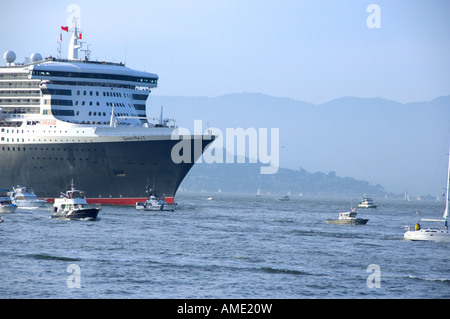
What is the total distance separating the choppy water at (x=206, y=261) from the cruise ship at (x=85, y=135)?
17.4 m

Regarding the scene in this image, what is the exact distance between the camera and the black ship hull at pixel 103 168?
90562 millimetres

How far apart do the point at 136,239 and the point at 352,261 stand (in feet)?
55.9

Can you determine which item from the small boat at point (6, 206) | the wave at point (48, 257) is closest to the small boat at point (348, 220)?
the small boat at point (6, 206)

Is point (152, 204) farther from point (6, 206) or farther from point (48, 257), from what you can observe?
point (48, 257)

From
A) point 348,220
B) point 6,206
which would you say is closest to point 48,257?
point 6,206

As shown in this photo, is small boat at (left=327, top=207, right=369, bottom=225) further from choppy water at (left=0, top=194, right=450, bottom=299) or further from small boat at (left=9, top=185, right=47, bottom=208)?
small boat at (left=9, top=185, right=47, bottom=208)

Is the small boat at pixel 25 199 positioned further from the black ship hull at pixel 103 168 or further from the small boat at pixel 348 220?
the small boat at pixel 348 220

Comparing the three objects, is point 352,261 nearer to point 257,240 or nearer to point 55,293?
point 257,240

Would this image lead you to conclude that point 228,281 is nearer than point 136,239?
Yes

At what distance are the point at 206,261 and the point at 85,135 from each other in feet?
151

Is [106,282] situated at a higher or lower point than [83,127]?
lower
